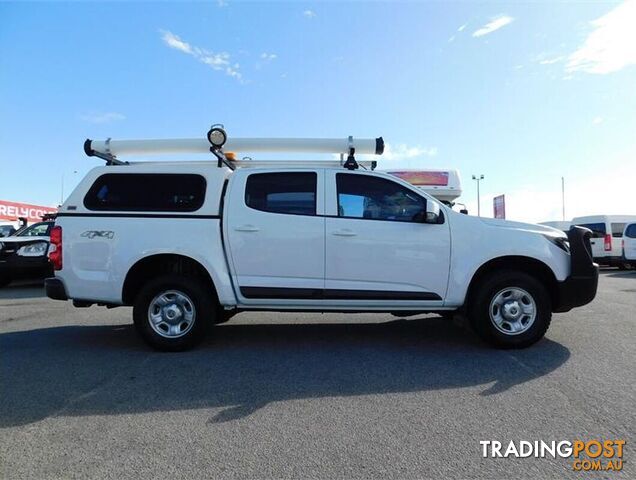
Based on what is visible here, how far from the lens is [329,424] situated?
316 centimetres

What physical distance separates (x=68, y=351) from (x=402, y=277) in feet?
12.9

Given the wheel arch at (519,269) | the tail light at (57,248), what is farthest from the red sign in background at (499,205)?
the tail light at (57,248)

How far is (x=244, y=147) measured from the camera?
17.8 ft

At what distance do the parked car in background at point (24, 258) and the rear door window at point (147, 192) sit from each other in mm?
6589

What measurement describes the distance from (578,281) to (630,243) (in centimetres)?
1385

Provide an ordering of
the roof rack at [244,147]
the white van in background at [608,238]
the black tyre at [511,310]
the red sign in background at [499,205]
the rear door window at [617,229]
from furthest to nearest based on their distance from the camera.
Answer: the red sign in background at [499,205]
the rear door window at [617,229]
the white van in background at [608,238]
the roof rack at [244,147]
the black tyre at [511,310]

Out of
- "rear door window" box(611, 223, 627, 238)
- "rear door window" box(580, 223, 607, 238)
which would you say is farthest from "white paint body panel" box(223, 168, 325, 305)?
"rear door window" box(611, 223, 627, 238)

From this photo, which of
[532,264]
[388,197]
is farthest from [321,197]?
[532,264]

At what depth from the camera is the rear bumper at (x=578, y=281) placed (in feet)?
16.3

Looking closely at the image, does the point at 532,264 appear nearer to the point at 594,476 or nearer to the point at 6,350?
the point at 594,476

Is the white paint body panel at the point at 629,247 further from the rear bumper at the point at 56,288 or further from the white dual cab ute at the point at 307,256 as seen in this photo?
the rear bumper at the point at 56,288

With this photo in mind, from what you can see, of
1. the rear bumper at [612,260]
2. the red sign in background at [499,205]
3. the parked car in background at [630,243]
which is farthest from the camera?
the red sign in background at [499,205]

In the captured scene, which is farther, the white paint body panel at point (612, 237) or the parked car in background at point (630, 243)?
the white paint body panel at point (612, 237)

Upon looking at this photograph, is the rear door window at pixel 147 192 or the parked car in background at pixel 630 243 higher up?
the rear door window at pixel 147 192
